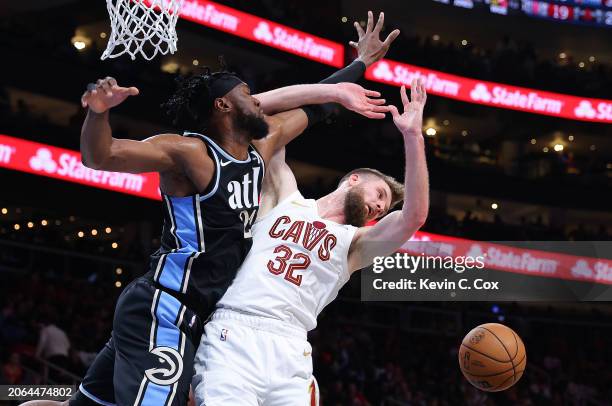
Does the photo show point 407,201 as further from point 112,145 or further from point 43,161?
point 43,161

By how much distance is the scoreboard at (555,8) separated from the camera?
26234 mm

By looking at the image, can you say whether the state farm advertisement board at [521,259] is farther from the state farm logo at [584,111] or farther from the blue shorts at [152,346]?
the blue shorts at [152,346]

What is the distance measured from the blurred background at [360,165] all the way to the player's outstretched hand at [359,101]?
677 cm

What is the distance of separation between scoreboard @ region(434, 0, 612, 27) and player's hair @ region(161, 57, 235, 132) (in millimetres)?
22989

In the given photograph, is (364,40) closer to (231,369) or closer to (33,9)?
(231,369)

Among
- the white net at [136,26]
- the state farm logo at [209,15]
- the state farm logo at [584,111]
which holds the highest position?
the state farm logo at [584,111]

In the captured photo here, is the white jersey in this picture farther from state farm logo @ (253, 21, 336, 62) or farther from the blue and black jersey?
state farm logo @ (253, 21, 336, 62)

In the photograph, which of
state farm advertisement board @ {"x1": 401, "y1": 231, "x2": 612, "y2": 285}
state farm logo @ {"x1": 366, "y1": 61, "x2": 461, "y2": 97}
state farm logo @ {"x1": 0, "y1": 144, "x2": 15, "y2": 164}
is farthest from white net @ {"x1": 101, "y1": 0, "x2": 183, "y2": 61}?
state farm logo @ {"x1": 366, "y1": 61, "x2": 461, "y2": 97}

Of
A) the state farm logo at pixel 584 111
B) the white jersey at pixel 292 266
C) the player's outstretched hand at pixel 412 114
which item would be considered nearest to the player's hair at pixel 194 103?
the white jersey at pixel 292 266

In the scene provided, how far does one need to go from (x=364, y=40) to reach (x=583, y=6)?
927 inches

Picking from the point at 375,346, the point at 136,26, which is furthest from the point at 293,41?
the point at 136,26

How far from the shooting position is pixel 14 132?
51.3 ft

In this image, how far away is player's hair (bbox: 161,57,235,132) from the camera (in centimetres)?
413

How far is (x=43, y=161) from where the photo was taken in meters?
14.7
